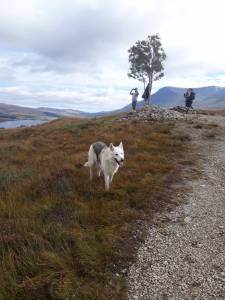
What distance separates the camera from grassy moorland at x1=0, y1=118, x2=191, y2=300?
18.6 feet

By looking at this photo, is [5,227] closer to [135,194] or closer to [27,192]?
[27,192]

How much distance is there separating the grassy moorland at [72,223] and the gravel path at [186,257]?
43cm

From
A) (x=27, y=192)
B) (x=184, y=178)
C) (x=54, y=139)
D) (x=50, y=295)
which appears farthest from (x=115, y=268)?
(x=54, y=139)

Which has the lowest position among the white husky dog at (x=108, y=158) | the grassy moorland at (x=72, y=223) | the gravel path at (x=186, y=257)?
the gravel path at (x=186, y=257)

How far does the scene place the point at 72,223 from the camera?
7586 millimetres

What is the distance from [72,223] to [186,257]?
276 cm

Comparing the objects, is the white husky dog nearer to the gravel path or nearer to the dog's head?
the dog's head

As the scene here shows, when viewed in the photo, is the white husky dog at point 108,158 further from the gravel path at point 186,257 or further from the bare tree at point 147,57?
the bare tree at point 147,57

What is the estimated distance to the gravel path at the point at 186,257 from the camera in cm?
576

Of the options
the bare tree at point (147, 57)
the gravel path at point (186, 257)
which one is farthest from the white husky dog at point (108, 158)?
the bare tree at point (147, 57)

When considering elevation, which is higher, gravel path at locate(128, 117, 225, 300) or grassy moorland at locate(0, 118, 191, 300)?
grassy moorland at locate(0, 118, 191, 300)

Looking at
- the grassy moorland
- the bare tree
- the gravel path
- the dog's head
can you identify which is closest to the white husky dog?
the dog's head

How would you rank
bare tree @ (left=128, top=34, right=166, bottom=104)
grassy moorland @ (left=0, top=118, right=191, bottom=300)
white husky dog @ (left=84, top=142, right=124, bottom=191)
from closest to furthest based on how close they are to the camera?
grassy moorland @ (left=0, top=118, right=191, bottom=300) → white husky dog @ (left=84, top=142, right=124, bottom=191) → bare tree @ (left=128, top=34, right=166, bottom=104)

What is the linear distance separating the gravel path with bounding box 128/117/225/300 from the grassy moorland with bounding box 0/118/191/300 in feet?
1.40
